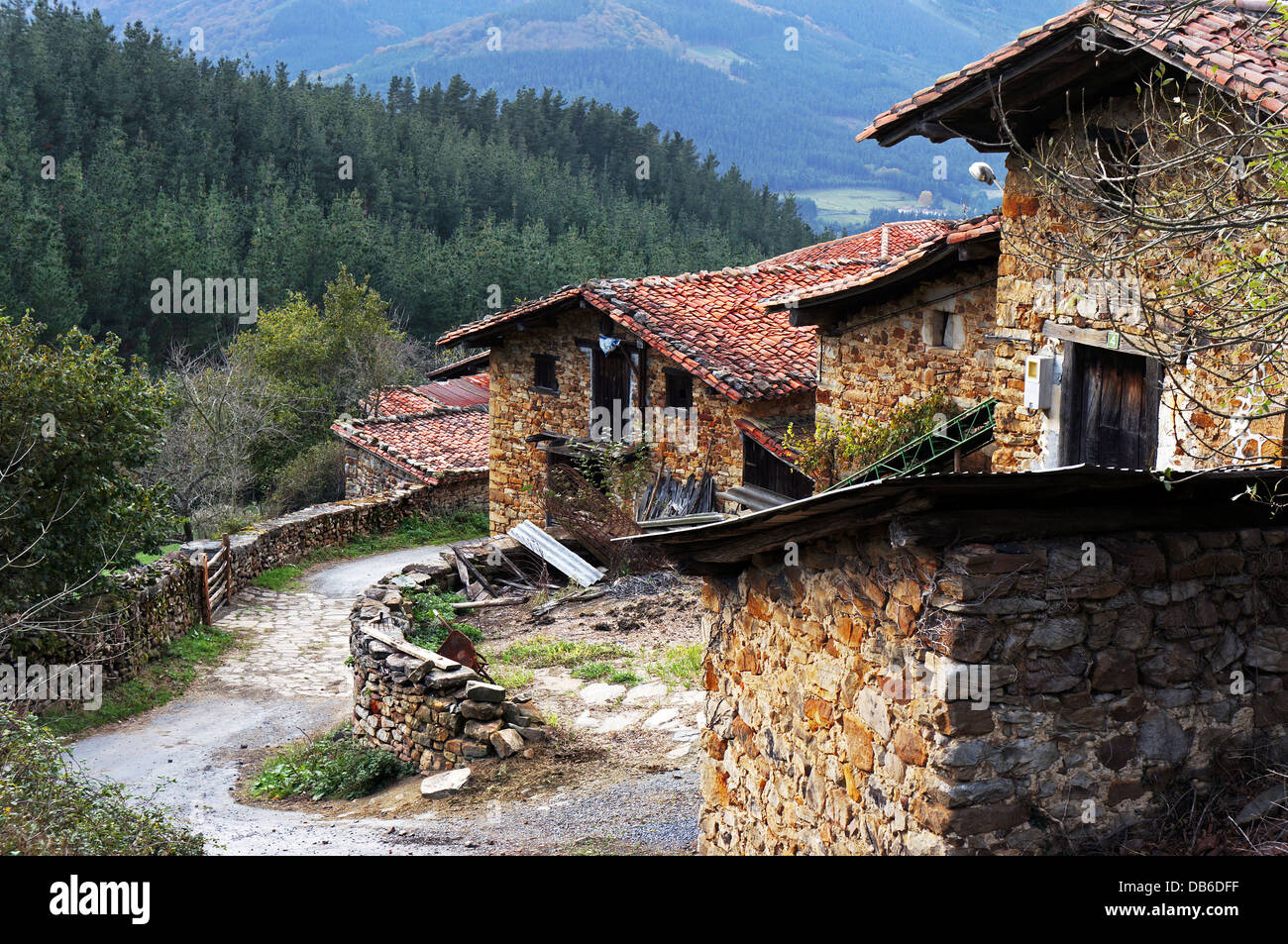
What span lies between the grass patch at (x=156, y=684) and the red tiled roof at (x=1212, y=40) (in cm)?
1138

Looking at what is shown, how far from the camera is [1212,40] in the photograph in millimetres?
7082

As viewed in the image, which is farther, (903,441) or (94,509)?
(94,509)

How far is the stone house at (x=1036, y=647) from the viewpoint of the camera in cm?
454

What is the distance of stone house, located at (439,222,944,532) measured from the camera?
1742 centimetres

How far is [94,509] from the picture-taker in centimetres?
1300

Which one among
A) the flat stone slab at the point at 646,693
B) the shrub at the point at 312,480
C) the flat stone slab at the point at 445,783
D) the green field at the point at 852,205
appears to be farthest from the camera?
the green field at the point at 852,205

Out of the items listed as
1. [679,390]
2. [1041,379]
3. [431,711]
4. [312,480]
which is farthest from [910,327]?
[312,480]

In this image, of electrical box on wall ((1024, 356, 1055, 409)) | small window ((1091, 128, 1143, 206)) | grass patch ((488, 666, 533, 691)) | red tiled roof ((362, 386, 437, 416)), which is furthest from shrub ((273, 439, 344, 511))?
small window ((1091, 128, 1143, 206))

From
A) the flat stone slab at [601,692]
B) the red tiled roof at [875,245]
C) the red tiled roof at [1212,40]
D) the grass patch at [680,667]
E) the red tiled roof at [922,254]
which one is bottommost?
the flat stone slab at [601,692]

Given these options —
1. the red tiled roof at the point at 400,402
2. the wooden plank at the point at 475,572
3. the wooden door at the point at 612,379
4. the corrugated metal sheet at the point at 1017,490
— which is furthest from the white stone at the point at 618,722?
the red tiled roof at the point at 400,402

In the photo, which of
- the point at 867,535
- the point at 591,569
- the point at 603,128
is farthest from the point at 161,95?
the point at 867,535

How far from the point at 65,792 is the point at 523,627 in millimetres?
8543

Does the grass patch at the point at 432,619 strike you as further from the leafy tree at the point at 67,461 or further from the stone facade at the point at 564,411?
the stone facade at the point at 564,411

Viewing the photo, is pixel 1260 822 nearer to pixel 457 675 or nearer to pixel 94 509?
pixel 457 675
